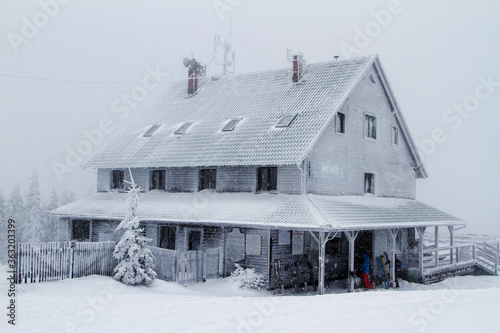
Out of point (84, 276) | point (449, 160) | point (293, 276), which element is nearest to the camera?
point (84, 276)

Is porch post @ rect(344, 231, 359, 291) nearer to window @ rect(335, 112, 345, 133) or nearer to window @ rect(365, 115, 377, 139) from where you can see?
window @ rect(335, 112, 345, 133)

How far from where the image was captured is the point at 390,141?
2909 centimetres

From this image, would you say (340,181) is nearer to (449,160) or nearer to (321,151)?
(321,151)

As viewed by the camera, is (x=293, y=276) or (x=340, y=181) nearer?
(x=293, y=276)

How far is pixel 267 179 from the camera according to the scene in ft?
77.8

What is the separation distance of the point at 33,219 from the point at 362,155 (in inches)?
1342

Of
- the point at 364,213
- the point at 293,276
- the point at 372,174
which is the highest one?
the point at 372,174

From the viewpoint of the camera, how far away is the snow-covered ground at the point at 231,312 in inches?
439

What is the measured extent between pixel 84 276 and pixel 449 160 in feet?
501

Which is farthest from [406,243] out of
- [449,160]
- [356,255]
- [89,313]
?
[449,160]

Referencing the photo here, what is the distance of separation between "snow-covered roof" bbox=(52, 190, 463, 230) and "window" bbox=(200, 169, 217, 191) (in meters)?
0.49

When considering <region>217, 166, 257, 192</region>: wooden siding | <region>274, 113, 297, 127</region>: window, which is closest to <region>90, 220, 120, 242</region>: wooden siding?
<region>217, 166, 257, 192</region>: wooden siding

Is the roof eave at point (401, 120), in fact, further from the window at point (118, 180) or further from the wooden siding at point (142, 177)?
the window at point (118, 180)

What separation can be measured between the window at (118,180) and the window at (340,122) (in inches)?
514
